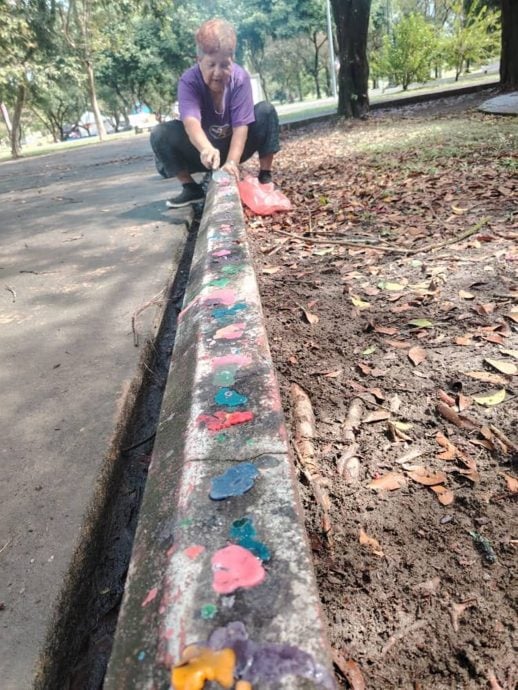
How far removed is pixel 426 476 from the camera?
1174 millimetres

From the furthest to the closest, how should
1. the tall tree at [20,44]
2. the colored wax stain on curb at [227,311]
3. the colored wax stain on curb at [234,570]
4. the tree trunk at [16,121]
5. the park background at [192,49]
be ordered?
the tree trunk at [16,121] → the tall tree at [20,44] → the park background at [192,49] → the colored wax stain on curb at [227,311] → the colored wax stain on curb at [234,570]

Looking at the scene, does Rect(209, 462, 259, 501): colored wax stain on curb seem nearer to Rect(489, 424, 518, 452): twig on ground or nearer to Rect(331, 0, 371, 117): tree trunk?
Rect(489, 424, 518, 452): twig on ground

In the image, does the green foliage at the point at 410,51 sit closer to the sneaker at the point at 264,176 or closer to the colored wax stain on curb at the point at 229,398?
the sneaker at the point at 264,176

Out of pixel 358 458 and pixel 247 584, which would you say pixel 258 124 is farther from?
pixel 247 584

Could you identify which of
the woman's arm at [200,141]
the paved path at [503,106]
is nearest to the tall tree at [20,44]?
the paved path at [503,106]

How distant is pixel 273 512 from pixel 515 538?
1.73ft

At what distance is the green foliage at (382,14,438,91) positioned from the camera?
513 inches

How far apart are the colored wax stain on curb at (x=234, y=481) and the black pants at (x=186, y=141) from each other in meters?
3.47

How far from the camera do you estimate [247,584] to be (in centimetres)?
67

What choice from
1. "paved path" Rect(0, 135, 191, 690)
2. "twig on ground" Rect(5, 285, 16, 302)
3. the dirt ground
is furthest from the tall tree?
the dirt ground

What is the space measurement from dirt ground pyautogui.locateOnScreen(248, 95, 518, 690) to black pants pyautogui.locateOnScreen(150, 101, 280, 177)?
103cm

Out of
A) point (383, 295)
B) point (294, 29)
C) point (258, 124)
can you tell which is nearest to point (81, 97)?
point (294, 29)

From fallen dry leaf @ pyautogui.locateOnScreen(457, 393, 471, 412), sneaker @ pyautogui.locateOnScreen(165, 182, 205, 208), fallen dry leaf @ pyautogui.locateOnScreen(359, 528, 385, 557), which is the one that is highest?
sneaker @ pyautogui.locateOnScreen(165, 182, 205, 208)

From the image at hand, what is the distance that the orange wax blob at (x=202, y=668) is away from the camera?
57cm
